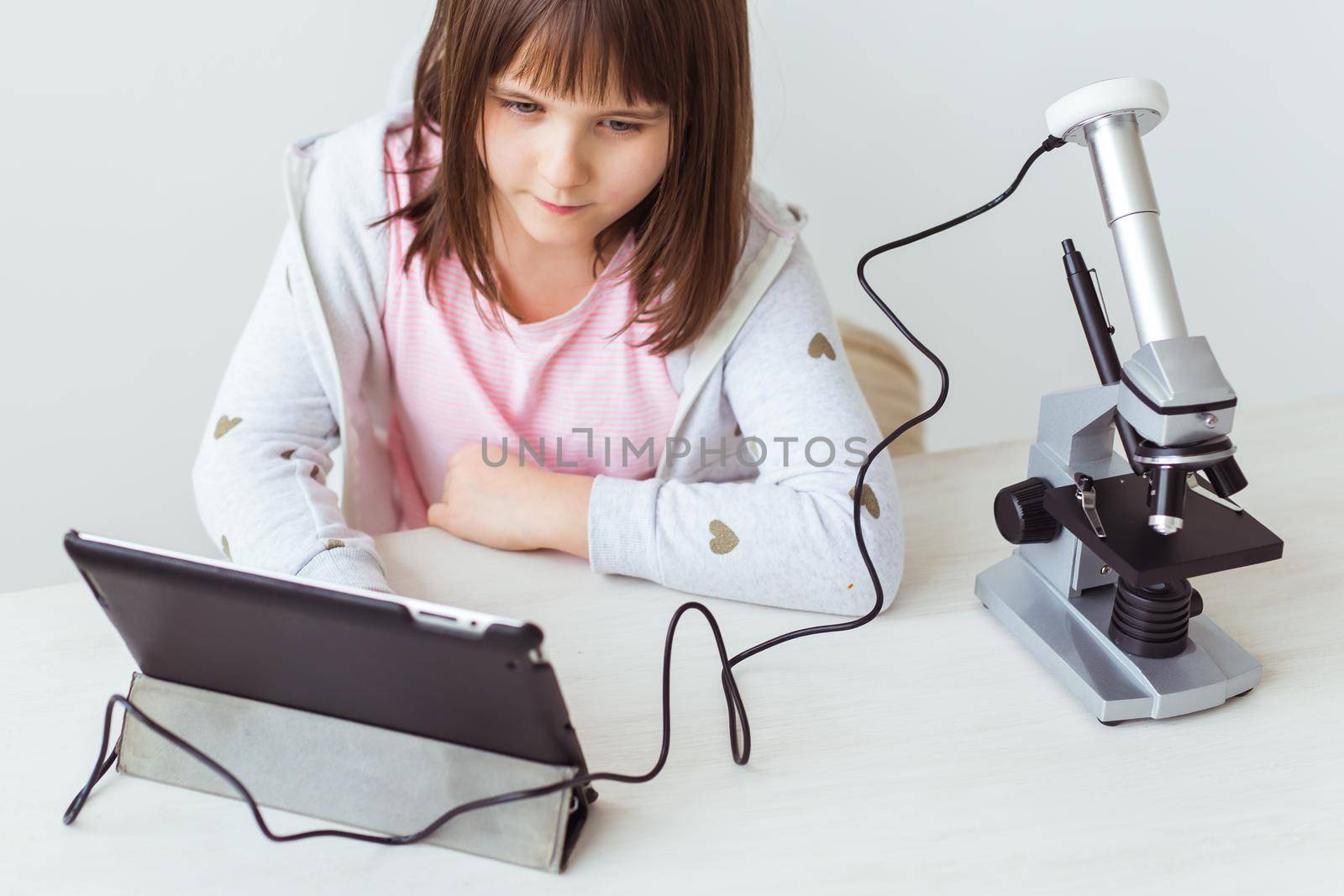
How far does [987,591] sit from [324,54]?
0.98 meters

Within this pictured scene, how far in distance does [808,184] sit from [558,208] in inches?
27.3

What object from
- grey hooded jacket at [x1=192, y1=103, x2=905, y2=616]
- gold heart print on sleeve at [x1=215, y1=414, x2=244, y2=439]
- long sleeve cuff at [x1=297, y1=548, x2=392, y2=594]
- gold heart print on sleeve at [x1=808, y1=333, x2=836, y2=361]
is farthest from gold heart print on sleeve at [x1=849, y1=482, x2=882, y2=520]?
gold heart print on sleeve at [x1=215, y1=414, x2=244, y2=439]

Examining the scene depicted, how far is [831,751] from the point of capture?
24.5 inches

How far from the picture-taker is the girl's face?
2.35 ft

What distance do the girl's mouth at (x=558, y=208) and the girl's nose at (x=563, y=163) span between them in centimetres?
3

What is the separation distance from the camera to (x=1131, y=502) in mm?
Answer: 661

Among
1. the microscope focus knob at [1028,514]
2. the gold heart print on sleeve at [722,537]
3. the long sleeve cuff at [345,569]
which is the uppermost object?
the long sleeve cuff at [345,569]

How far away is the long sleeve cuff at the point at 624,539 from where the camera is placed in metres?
0.75

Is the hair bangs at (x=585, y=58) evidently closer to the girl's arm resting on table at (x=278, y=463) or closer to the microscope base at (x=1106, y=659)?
the girl's arm resting on table at (x=278, y=463)

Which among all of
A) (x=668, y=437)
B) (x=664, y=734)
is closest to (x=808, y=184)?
(x=668, y=437)

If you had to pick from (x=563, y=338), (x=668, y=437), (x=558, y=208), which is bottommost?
(x=668, y=437)

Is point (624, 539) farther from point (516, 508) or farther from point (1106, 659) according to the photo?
point (1106, 659)

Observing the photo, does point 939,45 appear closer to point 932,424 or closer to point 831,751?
point 932,424

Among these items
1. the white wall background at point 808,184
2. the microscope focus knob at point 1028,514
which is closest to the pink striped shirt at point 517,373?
the microscope focus knob at point 1028,514
